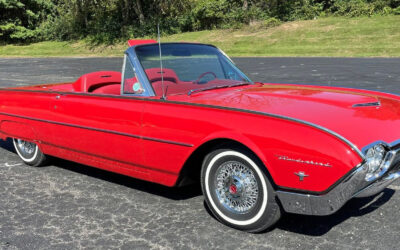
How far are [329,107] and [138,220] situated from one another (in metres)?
1.75

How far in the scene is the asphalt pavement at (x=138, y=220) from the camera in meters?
2.98

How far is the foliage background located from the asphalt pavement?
30.3 meters

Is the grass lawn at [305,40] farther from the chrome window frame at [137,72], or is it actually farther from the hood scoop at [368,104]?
the chrome window frame at [137,72]

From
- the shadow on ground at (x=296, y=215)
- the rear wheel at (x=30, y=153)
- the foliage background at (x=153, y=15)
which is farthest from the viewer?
the foliage background at (x=153, y=15)

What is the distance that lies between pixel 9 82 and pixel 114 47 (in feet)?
67.8

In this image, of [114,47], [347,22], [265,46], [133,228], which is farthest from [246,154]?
[114,47]

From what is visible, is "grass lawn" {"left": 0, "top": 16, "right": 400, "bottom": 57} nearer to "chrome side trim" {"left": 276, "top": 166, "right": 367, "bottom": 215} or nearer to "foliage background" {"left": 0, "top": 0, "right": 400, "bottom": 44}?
"foliage background" {"left": 0, "top": 0, "right": 400, "bottom": 44}

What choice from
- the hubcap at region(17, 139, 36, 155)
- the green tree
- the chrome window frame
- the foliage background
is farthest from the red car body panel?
the green tree

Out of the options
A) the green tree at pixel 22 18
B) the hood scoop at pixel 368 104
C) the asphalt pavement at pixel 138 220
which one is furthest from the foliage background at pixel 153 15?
the hood scoop at pixel 368 104

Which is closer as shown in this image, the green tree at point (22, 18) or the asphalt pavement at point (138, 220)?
the asphalt pavement at point (138, 220)

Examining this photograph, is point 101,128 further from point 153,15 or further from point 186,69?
point 153,15

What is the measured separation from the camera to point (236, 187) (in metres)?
3.08

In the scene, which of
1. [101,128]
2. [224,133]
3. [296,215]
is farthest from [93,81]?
[296,215]

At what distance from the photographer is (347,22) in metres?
29.6
